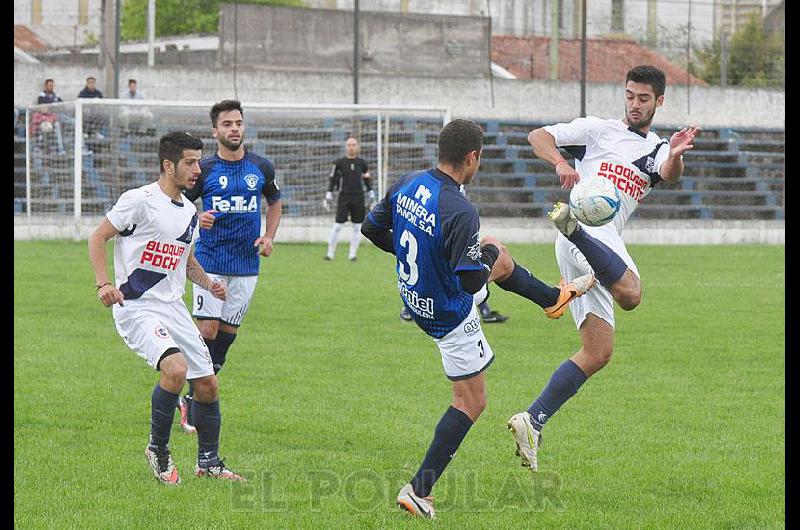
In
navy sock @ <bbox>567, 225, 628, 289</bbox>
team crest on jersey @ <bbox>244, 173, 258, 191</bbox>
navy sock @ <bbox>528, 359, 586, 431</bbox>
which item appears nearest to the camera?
navy sock @ <bbox>567, 225, 628, 289</bbox>

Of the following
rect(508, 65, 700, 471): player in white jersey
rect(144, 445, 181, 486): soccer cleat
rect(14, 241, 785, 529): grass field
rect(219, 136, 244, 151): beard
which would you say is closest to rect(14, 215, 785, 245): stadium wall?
rect(14, 241, 785, 529): grass field

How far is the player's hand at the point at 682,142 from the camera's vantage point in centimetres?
712

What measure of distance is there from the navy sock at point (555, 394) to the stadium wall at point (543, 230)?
18298 mm

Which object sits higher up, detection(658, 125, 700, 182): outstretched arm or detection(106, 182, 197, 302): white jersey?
detection(658, 125, 700, 182): outstretched arm

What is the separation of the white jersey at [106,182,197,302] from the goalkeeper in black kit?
48.8ft

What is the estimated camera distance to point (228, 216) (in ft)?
29.4

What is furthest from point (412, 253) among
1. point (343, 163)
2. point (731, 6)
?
point (731, 6)

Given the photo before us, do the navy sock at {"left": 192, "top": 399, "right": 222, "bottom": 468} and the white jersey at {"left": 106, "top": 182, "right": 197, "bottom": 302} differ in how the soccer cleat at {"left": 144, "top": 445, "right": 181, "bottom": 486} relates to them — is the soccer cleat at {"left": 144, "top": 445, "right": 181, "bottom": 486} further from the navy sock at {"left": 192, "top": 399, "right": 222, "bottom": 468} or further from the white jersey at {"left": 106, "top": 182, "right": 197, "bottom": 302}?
the white jersey at {"left": 106, "top": 182, "right": 197, "bottom": 302}

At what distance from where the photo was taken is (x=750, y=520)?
6141mm

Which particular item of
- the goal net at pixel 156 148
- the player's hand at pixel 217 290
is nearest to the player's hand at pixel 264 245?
the player's hand at pixel 217 290

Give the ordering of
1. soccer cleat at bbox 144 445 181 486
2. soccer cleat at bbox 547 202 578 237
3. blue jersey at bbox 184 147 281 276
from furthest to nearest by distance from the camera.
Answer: blue jersey at bbox 184 147 281 276
soccer cleat at bbox 144 445 181 486
soccer cleat at bbox 547 202 578 237

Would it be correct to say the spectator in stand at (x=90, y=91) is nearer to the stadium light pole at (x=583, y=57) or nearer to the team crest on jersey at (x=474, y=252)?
the stadium light pole at (x=583, y=57)

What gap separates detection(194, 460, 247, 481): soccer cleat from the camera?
6773mm

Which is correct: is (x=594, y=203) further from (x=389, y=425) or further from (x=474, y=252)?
(x=389, y=425)
